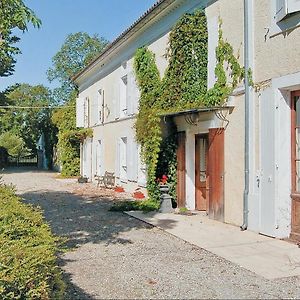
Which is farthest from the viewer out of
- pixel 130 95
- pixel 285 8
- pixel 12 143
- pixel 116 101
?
pixel 12 143

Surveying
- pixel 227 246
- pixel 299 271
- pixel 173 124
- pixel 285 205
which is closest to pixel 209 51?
pixel 173 124

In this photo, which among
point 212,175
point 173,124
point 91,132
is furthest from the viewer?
point 91,132

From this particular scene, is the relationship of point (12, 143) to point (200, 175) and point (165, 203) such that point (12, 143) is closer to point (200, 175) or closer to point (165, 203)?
point (165, 203)

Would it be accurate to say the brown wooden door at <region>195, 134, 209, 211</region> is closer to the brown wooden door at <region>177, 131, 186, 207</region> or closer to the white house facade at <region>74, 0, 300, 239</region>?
the white house facade at <region>74, 0, 300, 239</region>

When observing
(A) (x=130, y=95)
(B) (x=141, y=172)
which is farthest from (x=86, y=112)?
(B) (x=141, y=172)

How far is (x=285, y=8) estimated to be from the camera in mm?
7539

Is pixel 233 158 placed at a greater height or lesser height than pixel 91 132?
lesser

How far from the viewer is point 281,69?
7859 millimetres

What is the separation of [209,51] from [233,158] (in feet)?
9.47

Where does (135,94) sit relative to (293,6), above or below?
below

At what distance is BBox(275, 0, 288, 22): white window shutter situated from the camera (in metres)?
7.55

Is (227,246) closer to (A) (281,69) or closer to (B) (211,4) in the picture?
Result: (A) (281,69)

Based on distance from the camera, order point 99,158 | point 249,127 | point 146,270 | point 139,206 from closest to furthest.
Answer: point 146,270 < point 249,127 < point 139,206 < point 99,158

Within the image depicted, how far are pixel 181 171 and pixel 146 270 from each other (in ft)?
20.6
